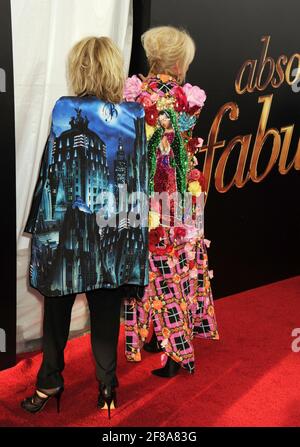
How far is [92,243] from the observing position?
2232 mm

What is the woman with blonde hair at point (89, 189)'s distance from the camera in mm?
2143

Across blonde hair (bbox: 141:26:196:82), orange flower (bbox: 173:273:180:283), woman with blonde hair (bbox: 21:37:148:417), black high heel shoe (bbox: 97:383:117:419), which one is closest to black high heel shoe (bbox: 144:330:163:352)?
orange flower (bbox: 173:273:180:283)

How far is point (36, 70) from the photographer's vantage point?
288 cm

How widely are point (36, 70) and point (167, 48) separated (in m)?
0.70

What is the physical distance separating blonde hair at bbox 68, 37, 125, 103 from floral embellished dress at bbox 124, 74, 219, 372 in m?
0.38

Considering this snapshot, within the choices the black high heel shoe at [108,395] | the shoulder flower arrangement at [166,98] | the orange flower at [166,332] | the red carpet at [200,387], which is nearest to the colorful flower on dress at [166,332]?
the orange flower at [166,332]

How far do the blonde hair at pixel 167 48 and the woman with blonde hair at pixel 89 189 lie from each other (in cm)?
44

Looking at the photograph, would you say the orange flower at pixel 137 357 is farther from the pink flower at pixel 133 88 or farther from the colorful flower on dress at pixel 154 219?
the pink flower at pixel 133 88

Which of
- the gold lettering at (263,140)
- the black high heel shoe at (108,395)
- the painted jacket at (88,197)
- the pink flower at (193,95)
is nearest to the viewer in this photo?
the painted jacket at (88,197)

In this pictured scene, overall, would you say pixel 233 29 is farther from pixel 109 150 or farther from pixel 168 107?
pixel 109 150

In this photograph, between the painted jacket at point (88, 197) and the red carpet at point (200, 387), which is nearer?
the painted jacket at point (88, 197)

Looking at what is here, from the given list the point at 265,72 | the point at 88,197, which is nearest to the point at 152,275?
the point at 88,197

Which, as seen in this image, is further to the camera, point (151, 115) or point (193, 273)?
point (193, 273)

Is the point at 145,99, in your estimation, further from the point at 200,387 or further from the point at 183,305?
the point at 200,387
